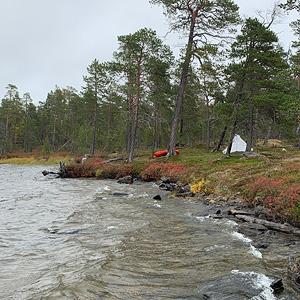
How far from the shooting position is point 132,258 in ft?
17.0

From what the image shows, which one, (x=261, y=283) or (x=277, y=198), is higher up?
(x=277, y=198)

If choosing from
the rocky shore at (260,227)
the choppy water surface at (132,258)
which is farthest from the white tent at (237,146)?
the choppy water surface at (132,258)

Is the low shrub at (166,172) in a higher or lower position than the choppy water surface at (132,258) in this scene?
higher

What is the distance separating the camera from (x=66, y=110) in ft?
214

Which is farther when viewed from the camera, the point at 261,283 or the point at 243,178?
the point at 243,178

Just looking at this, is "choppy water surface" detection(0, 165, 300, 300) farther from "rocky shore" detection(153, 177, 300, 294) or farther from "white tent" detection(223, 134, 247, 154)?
"white tent" detection(223, 134, 247, 154)

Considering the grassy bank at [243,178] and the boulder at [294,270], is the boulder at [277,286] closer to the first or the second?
the boulder at [294,270]

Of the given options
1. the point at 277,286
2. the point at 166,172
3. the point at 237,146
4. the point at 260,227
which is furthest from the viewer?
the point at 237,146

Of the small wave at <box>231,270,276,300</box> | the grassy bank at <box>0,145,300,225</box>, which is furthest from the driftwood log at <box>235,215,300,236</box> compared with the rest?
the small wave at <box>231,270,276,300</box>

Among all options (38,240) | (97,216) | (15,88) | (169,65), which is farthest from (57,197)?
(15,88)

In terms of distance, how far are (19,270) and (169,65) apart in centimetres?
2507

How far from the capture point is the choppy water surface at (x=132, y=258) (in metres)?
3.84

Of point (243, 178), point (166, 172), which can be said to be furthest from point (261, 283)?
point (166, 172)

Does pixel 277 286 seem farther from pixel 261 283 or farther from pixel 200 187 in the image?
pixel 200 187
